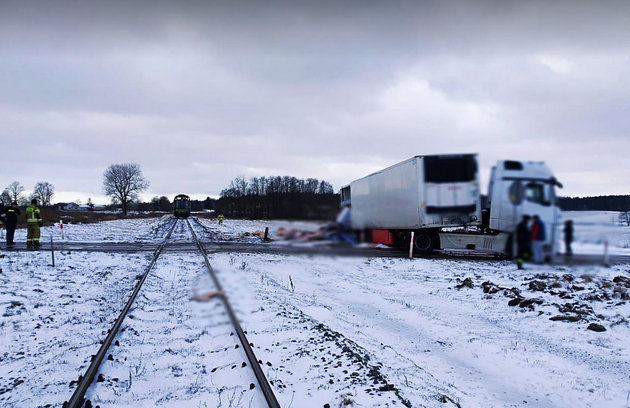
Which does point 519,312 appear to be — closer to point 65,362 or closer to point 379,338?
point 379,338

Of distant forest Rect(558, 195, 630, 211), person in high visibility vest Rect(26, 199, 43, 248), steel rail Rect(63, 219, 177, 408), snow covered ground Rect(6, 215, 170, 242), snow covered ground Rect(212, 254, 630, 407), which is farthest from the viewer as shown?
snow covered ground Rect(6, 215, 170, 242)

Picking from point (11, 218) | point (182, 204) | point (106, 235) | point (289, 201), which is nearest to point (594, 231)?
point (289, 201)

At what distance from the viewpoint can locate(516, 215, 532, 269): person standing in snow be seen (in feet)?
4.31

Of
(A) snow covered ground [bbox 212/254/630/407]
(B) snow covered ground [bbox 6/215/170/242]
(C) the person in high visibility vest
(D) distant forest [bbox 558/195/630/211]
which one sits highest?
(D) distant forest [bbox 558/195/630/211]

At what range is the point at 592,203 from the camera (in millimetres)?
1441

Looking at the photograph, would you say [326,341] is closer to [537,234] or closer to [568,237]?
[537,234]

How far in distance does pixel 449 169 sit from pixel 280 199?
90 centimetres

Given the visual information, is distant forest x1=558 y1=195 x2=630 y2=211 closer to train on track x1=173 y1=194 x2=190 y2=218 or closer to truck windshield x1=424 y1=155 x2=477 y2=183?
truck windshield x1=424 y1=155 x2=477 y2=183

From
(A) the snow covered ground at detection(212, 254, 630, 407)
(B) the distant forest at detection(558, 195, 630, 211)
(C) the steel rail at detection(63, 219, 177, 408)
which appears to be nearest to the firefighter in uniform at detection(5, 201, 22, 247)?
(C) the steel rail at detection(63, 219, 177, 408)

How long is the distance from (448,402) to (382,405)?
242 centimetres

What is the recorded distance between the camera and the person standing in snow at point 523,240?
131 cm

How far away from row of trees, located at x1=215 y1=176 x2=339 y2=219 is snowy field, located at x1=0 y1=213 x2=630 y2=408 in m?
2.49

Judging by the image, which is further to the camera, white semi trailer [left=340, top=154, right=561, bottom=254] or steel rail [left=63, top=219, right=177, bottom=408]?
steel rail [left=63, top=219, right=177, bottom=408]

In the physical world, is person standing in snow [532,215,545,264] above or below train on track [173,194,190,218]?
below
